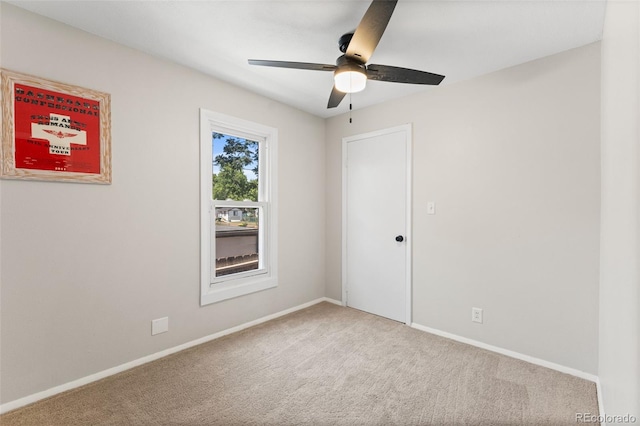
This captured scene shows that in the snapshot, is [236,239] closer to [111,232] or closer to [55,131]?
[111,232]

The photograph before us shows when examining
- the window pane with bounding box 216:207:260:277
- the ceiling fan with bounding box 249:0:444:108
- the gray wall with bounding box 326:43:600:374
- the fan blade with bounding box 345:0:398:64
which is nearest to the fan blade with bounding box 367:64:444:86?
the ceiling fan with bounding box 249:0:444:108

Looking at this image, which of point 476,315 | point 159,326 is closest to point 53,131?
point 159,326

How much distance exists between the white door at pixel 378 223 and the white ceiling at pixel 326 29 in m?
1.01

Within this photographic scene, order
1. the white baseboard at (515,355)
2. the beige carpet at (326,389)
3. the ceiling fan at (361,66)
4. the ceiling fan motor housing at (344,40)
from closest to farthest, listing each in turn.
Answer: the ceiling fan at (361,66) < the beige carpet at (326,389) < the ceiling fan motor housing at (344,40) < the white baseboard at (515,355)

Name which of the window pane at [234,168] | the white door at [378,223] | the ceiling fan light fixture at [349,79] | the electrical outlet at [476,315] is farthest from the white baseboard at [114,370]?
the ceiling fan light fixture at [349,79]

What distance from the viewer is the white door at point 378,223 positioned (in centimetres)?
321

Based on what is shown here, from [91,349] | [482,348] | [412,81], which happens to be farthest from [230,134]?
[482,348]

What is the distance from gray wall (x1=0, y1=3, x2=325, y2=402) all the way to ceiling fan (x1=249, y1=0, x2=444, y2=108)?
1097mm

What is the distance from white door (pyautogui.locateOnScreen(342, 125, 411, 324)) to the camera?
3213 millimetres

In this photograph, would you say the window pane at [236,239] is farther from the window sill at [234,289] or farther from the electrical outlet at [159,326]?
the electrical outlet at [159,326]

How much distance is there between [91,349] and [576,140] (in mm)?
3843

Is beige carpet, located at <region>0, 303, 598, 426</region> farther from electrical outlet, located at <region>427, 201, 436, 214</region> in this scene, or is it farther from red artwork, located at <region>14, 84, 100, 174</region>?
red artwork, located at <region>14, 84, 100, 174</region>

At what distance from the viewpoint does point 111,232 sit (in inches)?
85.9

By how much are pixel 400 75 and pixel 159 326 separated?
2.68 metres
